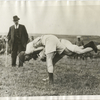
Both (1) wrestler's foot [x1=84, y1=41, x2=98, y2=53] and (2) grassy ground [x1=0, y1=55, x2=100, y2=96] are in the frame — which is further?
(1) wrestler's foot [x1=84, y1=41, x2=98, y2=53]

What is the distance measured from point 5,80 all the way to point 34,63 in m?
0.42

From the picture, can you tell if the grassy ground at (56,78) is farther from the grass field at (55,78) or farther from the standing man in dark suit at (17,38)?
the standing man in dark suit at (17,38)

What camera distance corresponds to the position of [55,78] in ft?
7.85

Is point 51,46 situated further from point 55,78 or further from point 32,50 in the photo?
point 55,78

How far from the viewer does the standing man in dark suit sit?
2.41m

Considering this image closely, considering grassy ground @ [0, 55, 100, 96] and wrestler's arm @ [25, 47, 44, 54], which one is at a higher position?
wrestler's arm @ [25, 47, 44, 54]

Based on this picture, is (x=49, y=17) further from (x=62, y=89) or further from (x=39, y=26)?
(x=62, y=89)

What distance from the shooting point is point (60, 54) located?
2.43m

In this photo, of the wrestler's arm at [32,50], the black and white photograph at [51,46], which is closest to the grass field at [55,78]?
the black and white photograph at [51,46]

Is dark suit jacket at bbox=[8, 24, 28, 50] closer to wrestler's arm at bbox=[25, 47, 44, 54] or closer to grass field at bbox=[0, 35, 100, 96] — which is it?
wrestler's arm at bbox=[25, 47, 44, 54]

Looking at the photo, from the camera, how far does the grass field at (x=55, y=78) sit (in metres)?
2.33

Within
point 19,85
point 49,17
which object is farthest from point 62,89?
point 49,17

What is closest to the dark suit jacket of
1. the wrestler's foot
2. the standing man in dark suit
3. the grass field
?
the standing man in dark suit

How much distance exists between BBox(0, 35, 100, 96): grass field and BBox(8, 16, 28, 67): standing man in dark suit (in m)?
0.13
